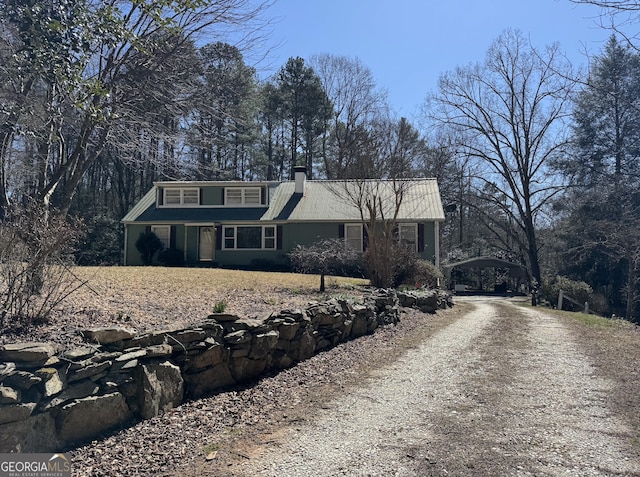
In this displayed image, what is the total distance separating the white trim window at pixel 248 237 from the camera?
23516 millimetres

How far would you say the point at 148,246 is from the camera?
2289 cm

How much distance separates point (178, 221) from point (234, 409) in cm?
1946

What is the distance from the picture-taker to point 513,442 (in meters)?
3.88

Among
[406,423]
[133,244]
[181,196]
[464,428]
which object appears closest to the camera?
[464,428]

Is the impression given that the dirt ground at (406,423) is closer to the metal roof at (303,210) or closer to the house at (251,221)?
the house at (251,221)

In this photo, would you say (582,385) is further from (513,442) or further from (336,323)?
(336,323)

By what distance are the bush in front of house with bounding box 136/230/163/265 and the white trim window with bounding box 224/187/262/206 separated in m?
3.98

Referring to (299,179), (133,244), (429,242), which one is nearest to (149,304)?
(429,242)

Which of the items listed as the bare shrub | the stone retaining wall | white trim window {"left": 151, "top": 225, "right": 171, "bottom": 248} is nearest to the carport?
white trim window {"left": 151, "top": 225, "right": 171, "bottom": 248}

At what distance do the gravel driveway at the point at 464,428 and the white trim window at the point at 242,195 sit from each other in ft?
60.5

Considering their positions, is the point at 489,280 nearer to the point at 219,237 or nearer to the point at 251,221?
the point at 251,221

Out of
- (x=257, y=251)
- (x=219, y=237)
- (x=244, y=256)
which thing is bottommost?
(x=244, y=256)

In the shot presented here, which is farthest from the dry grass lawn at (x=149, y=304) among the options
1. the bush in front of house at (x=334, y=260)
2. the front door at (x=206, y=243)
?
the front door at (x=206, y=243)
